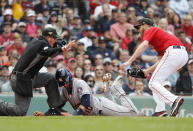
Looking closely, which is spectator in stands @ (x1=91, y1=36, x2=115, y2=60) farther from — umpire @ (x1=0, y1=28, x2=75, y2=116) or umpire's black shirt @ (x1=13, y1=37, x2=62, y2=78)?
umpire's black shirt @ (x1=13, y1=37, x2=62, y2=78)

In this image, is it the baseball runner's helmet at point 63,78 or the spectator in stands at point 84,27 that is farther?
the spectator in stands at point 84,27

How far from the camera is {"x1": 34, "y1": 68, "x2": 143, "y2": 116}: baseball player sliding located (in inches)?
383

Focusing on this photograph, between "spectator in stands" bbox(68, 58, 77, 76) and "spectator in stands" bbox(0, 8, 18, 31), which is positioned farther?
"spectator in stands" bbox(0, 8, 18, 31)

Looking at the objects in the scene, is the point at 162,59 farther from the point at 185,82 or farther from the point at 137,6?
the point at 137,6

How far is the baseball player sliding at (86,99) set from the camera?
973cm

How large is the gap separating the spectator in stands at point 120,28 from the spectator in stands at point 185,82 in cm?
331

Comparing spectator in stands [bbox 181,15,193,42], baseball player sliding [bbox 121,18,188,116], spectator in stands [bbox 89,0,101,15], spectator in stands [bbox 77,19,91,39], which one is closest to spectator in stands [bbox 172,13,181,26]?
spectator in stands [bbox 181,15,193,42]

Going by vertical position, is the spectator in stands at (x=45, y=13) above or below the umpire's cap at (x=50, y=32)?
below

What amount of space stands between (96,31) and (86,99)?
777cm

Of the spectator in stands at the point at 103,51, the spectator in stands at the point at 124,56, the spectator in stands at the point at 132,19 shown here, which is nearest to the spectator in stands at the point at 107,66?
the spectator in stands at the point at 124,56

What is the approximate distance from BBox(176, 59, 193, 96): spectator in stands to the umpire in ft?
13.1

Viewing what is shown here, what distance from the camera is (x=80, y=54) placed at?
15570mm

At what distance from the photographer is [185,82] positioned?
13.7 metres

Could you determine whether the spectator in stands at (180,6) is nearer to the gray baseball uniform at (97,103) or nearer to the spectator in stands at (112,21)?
the spectator in stands at (112,21)
